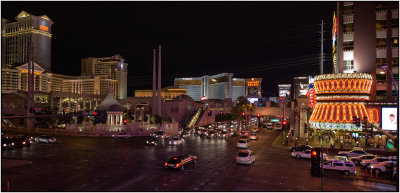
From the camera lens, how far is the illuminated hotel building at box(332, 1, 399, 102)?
49531mm

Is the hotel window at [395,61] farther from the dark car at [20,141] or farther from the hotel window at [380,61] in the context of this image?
the dark car at [20,141]

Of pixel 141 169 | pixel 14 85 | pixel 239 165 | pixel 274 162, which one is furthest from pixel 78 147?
pixel 14 85

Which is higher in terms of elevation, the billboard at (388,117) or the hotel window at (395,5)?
the hotel window at (395,5)

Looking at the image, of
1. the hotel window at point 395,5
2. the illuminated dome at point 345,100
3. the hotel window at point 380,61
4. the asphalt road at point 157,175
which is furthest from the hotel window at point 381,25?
the asphalt road at point 157,175

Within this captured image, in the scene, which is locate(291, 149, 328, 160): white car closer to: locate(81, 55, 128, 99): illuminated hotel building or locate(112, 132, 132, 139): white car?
locate(112, 132, 132, 139): white car

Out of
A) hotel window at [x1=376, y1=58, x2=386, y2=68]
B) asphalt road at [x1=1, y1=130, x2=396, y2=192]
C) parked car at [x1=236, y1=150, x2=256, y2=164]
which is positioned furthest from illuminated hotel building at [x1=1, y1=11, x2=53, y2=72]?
parked car at [x1=236, y1=150, x2=256, y2=164]

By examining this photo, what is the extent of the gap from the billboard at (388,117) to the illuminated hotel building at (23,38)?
499 ft

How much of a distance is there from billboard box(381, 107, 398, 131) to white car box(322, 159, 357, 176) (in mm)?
20320

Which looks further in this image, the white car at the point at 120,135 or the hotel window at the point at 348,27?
the hotel window at the point at 348,27

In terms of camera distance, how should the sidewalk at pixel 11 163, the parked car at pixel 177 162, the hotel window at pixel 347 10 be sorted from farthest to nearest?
the hotel window at pixel 347 10 → the sidewalk at pixel 11 163 → the parked car at pixel 177 162

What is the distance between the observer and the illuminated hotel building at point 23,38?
142625 mm

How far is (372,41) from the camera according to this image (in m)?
50.8

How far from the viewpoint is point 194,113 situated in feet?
285

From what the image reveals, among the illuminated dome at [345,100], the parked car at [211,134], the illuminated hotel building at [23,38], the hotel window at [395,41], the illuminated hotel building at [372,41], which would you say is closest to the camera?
the illuminated dome at [345,100]
